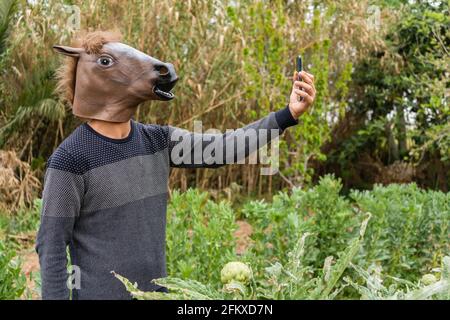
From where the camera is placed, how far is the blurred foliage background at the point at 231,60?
5.75 metres

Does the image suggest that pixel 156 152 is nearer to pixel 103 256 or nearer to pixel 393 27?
pixel 103 256

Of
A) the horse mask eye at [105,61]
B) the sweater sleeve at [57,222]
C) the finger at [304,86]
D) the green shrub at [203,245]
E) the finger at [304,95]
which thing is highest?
the horse mask eye at [105,61]

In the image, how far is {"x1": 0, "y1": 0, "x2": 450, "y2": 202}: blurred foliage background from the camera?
5750mm

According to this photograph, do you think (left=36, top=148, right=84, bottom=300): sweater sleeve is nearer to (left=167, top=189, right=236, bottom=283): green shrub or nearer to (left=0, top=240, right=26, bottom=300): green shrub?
(left=0, top=240, right=26, bottom=300): green shrub

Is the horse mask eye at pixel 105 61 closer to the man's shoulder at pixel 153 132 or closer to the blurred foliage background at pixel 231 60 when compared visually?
the man's shoulder at pixel 153 132

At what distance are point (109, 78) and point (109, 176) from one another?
0.28m

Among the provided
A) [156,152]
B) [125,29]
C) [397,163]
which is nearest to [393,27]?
[397,163]

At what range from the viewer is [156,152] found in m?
1.71

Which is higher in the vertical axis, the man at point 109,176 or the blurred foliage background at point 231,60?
the blurred foliage background at point 231,60

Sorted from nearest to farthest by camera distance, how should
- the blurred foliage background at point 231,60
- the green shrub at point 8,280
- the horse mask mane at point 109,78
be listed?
the horse mask mane at point 109,78, the green shrub at point 8,280, the blurred foliage background at point 231,60

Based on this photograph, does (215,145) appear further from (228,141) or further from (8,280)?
(8,280)

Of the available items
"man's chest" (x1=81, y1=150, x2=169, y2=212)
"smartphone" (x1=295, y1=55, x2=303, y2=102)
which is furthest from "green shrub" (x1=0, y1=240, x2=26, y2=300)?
"smartphone" (x1=295, y1=55, x2=303, y2=102)

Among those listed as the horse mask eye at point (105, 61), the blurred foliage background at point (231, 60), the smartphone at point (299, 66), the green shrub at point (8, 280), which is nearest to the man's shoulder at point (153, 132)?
the horse mask eye at point (105, 61)
